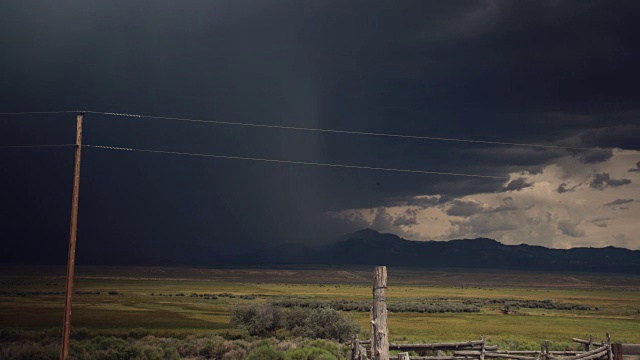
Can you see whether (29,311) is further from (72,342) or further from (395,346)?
(395,346)

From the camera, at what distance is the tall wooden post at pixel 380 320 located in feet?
40.2

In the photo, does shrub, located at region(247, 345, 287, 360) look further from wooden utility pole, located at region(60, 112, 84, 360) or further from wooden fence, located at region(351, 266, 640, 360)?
wooden utility pole, located at region(60, 112, 84, 360)

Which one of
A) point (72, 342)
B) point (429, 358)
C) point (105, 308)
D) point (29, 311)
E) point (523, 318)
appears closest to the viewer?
point (429, 358)

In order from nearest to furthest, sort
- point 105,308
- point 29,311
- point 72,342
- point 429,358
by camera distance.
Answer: point 429,358
point 72,342
point 29,311
point 105,308

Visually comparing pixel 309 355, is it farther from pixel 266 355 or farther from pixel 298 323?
pixel 298 323

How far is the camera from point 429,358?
22359 mm

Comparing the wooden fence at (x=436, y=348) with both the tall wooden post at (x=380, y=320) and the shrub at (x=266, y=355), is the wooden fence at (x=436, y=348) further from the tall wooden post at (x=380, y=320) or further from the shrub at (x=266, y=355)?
the shrub at (x=266, y=355)

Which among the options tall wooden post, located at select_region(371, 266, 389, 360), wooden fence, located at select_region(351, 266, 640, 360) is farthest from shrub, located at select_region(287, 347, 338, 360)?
tall wooden post, located at select_region(371, 266, 389, 360)

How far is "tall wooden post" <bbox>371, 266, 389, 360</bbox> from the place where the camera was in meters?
12.2

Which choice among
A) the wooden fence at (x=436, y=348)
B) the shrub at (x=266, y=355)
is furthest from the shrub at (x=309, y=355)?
the wooden fence at (x=436, y=348)

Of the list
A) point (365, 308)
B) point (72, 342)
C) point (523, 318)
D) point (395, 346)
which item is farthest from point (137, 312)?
point (395, 346)

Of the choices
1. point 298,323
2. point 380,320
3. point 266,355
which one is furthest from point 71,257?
point 298,323

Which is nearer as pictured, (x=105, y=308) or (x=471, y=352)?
(x=471, y=352)

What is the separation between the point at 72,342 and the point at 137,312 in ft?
129
